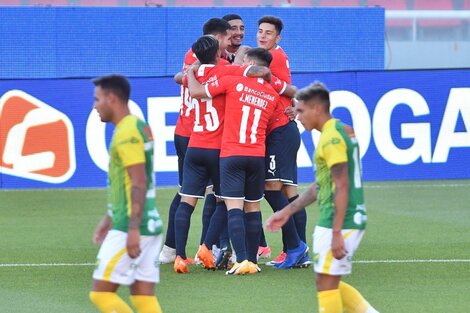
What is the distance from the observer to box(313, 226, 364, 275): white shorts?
22.2 feet

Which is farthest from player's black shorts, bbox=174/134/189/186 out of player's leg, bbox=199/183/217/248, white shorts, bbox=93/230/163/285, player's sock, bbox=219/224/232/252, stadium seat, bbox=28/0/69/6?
stadium seat, bbox=28/0/69/6

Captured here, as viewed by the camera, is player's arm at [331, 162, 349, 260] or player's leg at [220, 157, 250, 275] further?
player's leg at [220, 157, 250, 275]

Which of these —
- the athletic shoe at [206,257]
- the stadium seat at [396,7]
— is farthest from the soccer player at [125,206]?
the stadium seat at [396,7]

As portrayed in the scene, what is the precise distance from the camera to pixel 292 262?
1041 centimetres

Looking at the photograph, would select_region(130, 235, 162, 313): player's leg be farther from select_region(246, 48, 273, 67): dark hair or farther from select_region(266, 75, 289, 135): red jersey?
select_region(266, 75, 289, 135): red jersey

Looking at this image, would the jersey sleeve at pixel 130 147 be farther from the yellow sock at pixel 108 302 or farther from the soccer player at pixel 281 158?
the soccer player at pixel 281 158

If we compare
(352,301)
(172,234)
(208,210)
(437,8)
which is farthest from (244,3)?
(352,301)

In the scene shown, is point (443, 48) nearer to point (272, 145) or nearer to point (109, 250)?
point (272, 145)

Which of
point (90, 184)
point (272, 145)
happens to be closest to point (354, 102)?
point (90, 184)

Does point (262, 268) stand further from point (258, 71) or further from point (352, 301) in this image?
point (352, 301)

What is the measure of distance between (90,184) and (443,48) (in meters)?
15.3

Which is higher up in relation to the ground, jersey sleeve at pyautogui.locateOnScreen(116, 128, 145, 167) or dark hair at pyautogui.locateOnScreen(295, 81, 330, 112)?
dark hair at pyautogui.locateOnScreen(295, 81, 330, 112)

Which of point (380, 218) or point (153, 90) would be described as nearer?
point (380, 218)

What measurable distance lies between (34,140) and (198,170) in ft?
24.3
